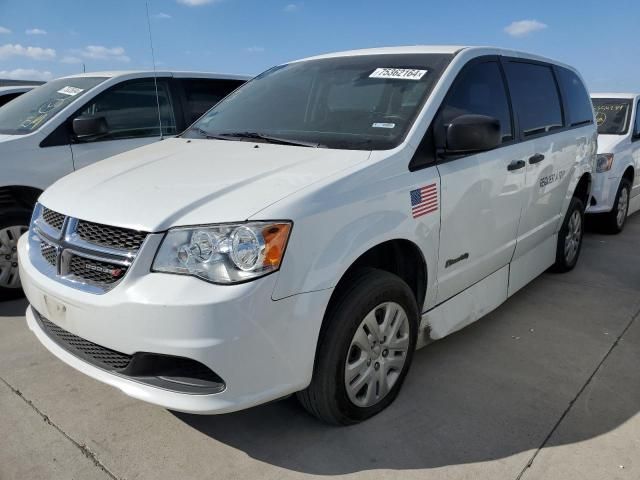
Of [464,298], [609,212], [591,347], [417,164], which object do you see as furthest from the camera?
[609,212]

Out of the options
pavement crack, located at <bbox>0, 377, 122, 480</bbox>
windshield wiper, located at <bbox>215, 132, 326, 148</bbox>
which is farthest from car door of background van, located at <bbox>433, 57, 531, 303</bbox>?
pavement crack, located at <bbox>0, 377, 122, 480</bbox>

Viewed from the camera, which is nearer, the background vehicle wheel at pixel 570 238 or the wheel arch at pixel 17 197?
the wheel arch at pixel 17 197

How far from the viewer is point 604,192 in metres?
6.05

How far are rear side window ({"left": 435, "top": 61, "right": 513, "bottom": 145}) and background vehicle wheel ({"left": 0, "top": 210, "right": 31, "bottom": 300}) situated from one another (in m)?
3.13

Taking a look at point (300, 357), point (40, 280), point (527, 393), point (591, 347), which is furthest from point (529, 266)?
point (40, 280)

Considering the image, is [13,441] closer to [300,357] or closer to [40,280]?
[40,280]

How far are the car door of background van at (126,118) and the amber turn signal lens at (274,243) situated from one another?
301 cm

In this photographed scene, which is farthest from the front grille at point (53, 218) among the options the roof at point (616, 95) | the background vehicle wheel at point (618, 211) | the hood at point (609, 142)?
the roof at point (616, 95)

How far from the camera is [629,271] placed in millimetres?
5004

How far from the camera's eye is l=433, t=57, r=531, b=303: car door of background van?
282 centimetres

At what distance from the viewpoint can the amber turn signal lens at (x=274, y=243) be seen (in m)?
2.02

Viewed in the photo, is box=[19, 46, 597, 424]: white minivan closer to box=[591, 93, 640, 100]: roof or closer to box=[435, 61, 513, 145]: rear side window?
box=[435, 61, 513, 145]: rear side window

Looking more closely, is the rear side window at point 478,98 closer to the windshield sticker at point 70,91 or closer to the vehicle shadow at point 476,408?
the vehicle shadow at point 476,408

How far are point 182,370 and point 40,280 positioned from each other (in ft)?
2.75
